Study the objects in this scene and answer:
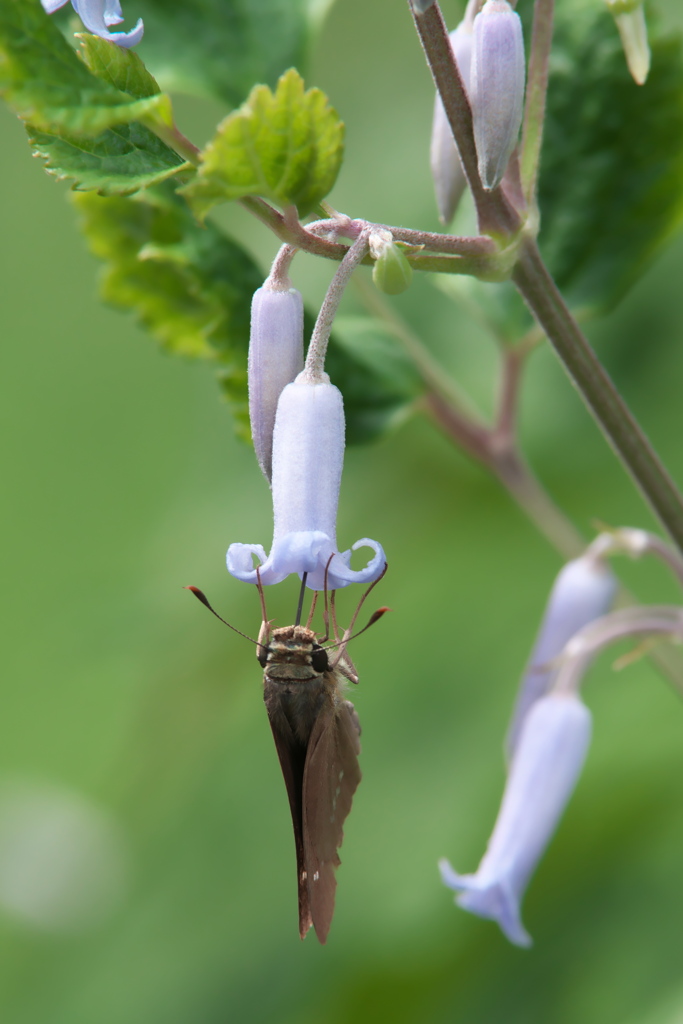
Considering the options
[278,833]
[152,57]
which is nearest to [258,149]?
[152,57]

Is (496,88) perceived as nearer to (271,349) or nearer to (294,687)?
(271,349)

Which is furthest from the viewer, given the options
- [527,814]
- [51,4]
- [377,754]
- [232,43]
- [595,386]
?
[377,754]

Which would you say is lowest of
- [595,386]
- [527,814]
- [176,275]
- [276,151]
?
[527,814]

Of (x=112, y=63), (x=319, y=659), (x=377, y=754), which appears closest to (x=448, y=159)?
(x=112, y=63)

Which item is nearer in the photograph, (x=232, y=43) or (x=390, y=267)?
(x=390, y=267)

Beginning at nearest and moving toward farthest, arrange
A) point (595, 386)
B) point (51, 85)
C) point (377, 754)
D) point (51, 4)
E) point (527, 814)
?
point (51, 85)
point (51, 4)
point (595, 386)
point (527, 814)
point (377, 754)

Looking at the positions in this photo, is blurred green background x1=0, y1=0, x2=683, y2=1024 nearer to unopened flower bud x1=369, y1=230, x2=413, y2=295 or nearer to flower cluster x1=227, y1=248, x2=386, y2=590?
flower cluster x1=227, y1=248, x2=386, y2=590

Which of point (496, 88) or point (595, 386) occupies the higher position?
point (496, 88)

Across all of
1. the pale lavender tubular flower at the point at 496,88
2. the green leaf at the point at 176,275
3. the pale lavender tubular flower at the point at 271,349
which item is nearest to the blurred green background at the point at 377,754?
the green leaf at the point at 176,275
